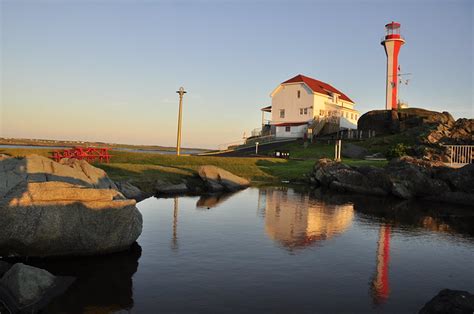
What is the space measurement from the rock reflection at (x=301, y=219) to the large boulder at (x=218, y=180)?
4.06m

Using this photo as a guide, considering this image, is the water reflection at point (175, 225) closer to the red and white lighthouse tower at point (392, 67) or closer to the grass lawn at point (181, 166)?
the grass lawn at point (181, 166)

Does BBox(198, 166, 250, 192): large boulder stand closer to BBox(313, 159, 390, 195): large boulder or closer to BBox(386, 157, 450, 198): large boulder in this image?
BBox(313, 159, 390, 195): large boulder

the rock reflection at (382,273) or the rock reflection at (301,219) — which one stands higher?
the rock reflection at (301,219)

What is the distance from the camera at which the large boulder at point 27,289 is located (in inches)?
357

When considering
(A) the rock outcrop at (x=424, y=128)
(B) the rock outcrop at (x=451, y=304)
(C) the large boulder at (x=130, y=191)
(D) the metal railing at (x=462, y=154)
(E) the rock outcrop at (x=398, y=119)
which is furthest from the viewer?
(E) the rock outcrop at (x=398, y=119)

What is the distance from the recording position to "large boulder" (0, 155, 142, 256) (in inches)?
473

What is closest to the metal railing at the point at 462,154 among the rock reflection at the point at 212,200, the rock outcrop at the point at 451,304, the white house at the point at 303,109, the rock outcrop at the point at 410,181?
the rock outcrop at the point at 410,181

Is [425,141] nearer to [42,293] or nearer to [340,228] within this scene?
[340,228]

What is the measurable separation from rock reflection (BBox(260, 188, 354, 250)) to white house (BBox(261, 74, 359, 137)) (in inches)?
1890

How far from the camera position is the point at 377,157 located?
52812mm

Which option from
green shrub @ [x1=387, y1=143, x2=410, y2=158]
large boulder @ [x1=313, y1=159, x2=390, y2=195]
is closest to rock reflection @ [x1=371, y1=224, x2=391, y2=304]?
large boulder @ [x1=313, y1=159, x2=390, y2=195]

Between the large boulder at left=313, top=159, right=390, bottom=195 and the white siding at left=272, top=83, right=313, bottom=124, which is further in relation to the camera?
the white siding at left=272, top=83, right=313, bottom=124

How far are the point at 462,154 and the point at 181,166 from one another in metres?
26.7

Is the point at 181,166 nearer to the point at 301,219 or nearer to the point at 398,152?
the point at 301,219
